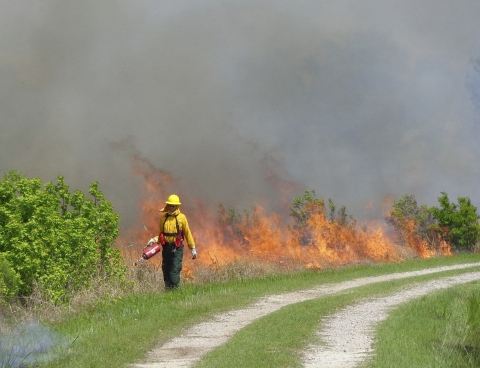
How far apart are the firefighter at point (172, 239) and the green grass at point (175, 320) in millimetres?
508

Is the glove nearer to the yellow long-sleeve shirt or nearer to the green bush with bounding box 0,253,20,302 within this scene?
the yellow long-sleeve shirt

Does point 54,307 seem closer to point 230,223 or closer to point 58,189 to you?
point 58,189

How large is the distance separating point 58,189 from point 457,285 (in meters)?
10.6

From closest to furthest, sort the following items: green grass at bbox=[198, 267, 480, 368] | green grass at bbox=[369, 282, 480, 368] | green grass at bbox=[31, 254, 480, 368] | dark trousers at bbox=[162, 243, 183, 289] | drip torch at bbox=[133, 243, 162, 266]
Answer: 1. green grass at bbox=[369, 282, 480, 368]
2. green grass at bbox=[198, 267, 480, 368]
3. green grass at bbox=[31, 254, 480, 368]
4. dark trousers at bbox=[162, 243, 183, 289]
5. drip torch at bbox=[133, 243, 162, 266]

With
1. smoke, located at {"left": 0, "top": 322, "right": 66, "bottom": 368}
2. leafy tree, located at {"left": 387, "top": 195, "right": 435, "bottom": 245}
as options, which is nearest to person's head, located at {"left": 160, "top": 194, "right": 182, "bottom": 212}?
smoke, located at {"left": 0, "top": 322, "right": 66, "bottom": 368}

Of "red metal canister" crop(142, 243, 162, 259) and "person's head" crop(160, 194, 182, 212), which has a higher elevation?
"person's head" crop(160, 194, 182, 212)

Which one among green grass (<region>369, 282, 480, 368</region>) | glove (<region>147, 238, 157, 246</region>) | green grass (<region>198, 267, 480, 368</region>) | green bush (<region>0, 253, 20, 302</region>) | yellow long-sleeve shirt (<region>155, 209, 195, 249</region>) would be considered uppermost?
yellow long-sleeve shirt (<region>155, 209, 195, 249</region>)

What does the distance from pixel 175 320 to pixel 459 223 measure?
67.1 ft

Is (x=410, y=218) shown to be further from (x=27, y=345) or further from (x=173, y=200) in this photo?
(x=27, y=345)

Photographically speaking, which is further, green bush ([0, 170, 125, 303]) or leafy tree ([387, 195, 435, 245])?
leafy tree ([387, 195, 435, 245])

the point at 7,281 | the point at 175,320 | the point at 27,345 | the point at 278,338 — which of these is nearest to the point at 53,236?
the point at 7,281

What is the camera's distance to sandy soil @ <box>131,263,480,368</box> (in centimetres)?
1015

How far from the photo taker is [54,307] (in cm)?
1452

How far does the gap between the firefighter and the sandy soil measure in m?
2.54
